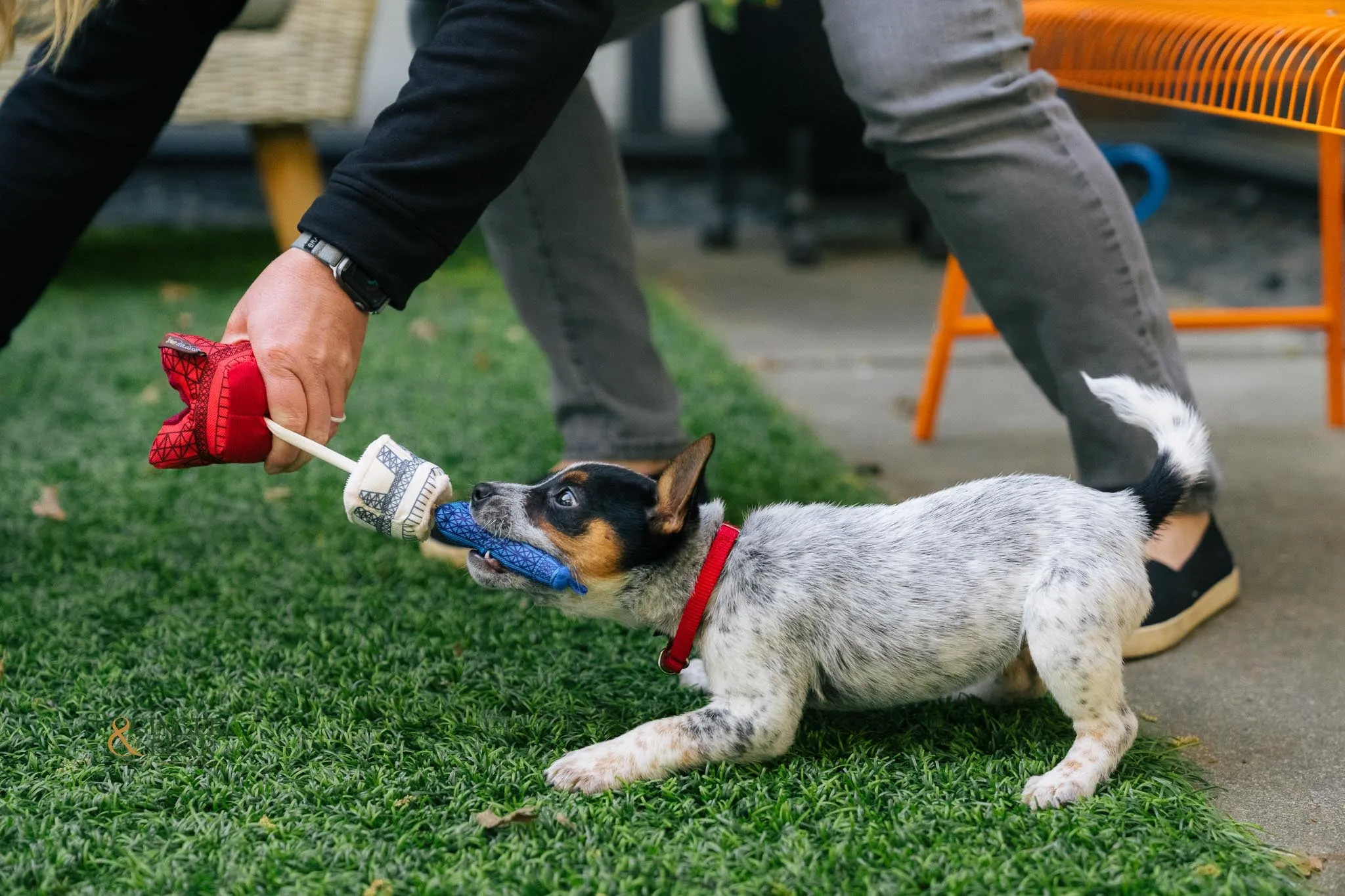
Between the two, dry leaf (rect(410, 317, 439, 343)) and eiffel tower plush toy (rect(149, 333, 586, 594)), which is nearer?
eiffel tower plush toy (rect(149, 333, 586, 594))

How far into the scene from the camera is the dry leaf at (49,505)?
2.46 meters

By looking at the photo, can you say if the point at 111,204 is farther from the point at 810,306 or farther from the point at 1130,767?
the point at 1130,767

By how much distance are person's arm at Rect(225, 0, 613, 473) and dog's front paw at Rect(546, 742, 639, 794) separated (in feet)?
1.57

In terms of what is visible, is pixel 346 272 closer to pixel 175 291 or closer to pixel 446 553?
pixel 446 553

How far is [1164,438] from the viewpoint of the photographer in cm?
168

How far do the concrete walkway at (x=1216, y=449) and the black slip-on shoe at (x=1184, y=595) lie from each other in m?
0.03

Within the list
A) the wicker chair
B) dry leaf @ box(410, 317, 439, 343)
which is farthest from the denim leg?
the wicker chair

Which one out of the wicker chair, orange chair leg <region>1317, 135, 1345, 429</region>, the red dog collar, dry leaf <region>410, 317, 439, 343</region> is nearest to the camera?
the red dog collar

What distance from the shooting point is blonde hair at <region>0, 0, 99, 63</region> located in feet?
5.88

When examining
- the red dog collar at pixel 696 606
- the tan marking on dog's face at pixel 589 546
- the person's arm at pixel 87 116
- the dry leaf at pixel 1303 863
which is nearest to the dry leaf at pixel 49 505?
the person's arm at pixel 87 116

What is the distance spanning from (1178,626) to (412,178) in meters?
1.29

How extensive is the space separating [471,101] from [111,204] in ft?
16.7

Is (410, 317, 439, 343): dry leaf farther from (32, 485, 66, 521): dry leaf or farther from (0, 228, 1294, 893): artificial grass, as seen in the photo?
(32, 485, 66, 521): dry leaf

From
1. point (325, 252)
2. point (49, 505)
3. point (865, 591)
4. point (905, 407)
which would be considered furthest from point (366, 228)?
point (905, 407)
